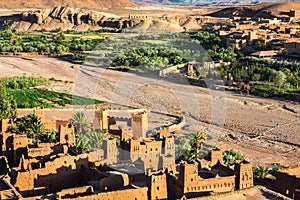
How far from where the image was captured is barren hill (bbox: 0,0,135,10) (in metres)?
130

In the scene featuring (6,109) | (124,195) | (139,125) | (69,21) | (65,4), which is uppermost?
(65,4)

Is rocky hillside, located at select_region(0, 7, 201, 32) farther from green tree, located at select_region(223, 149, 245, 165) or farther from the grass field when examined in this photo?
green tree, located at select_region(223, 149, 245, 165)

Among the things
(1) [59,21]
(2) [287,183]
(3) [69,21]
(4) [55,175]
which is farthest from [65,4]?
(2) [287,183]

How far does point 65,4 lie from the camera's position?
437 feet

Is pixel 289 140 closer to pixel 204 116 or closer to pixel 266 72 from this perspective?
pixel 204 116

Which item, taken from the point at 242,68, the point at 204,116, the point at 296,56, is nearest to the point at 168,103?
the point at 204,116

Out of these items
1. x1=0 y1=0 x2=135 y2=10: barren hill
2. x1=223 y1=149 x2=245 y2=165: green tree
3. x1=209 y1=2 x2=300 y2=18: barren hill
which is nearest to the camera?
x1=223 y1=149 x2=245 y2=165: green tree

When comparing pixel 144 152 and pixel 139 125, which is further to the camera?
pixel 139 125

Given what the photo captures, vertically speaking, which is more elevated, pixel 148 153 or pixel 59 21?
pixel 59 21

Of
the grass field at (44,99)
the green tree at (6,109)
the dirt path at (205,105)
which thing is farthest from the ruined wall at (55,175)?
the grass field at (44,99)

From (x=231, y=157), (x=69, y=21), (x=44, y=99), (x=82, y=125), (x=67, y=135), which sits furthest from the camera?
(x=69, y=21)

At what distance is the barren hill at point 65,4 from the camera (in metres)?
130

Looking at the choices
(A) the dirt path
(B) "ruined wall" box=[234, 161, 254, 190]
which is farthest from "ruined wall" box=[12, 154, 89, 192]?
(A) the dirt path

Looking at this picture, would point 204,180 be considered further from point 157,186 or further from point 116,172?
point 116,172
